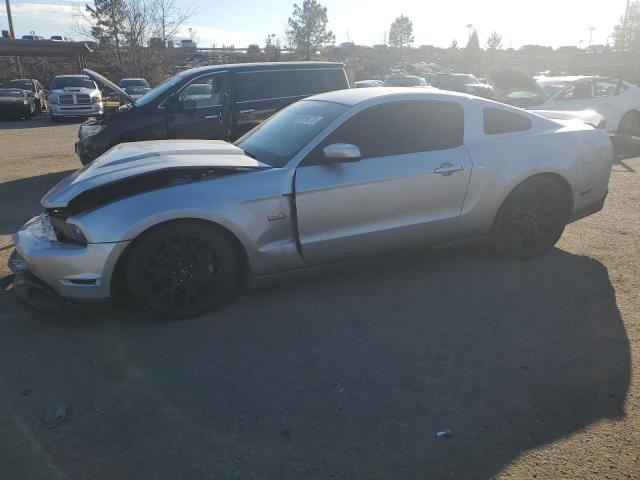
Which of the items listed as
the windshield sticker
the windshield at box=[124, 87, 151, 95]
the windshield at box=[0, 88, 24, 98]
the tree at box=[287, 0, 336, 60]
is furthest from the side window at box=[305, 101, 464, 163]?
the tree at box=[287, 0, 336, 60]

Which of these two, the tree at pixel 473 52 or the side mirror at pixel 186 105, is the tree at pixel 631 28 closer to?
the tree at pixel 473 52

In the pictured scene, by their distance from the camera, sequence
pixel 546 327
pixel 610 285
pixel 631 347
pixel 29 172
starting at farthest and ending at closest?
pixel 29 172 < pixel 610 285 < pixel 546 327 < pixel 631 347

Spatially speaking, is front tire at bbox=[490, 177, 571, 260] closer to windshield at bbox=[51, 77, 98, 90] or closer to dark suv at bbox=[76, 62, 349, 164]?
dark suv at bbox=[76, 62, 349, 164]

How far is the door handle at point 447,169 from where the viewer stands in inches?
169

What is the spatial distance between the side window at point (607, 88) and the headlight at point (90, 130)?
1091 cm

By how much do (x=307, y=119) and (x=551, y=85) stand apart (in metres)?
11.5

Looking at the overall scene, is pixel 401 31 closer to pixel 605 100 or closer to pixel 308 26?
pixel 308 26

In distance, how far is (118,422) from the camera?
272cm

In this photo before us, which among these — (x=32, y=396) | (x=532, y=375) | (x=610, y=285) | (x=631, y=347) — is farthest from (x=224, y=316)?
(x=610, y=285)

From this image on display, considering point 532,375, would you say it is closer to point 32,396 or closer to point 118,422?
point 118,422

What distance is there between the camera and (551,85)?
13734 millimetres

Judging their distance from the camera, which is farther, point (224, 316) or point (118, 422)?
point (224, 316)

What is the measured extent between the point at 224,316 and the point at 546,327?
2.30 metres

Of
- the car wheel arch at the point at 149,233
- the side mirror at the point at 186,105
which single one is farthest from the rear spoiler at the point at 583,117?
the side mirror at the point at 186,105
